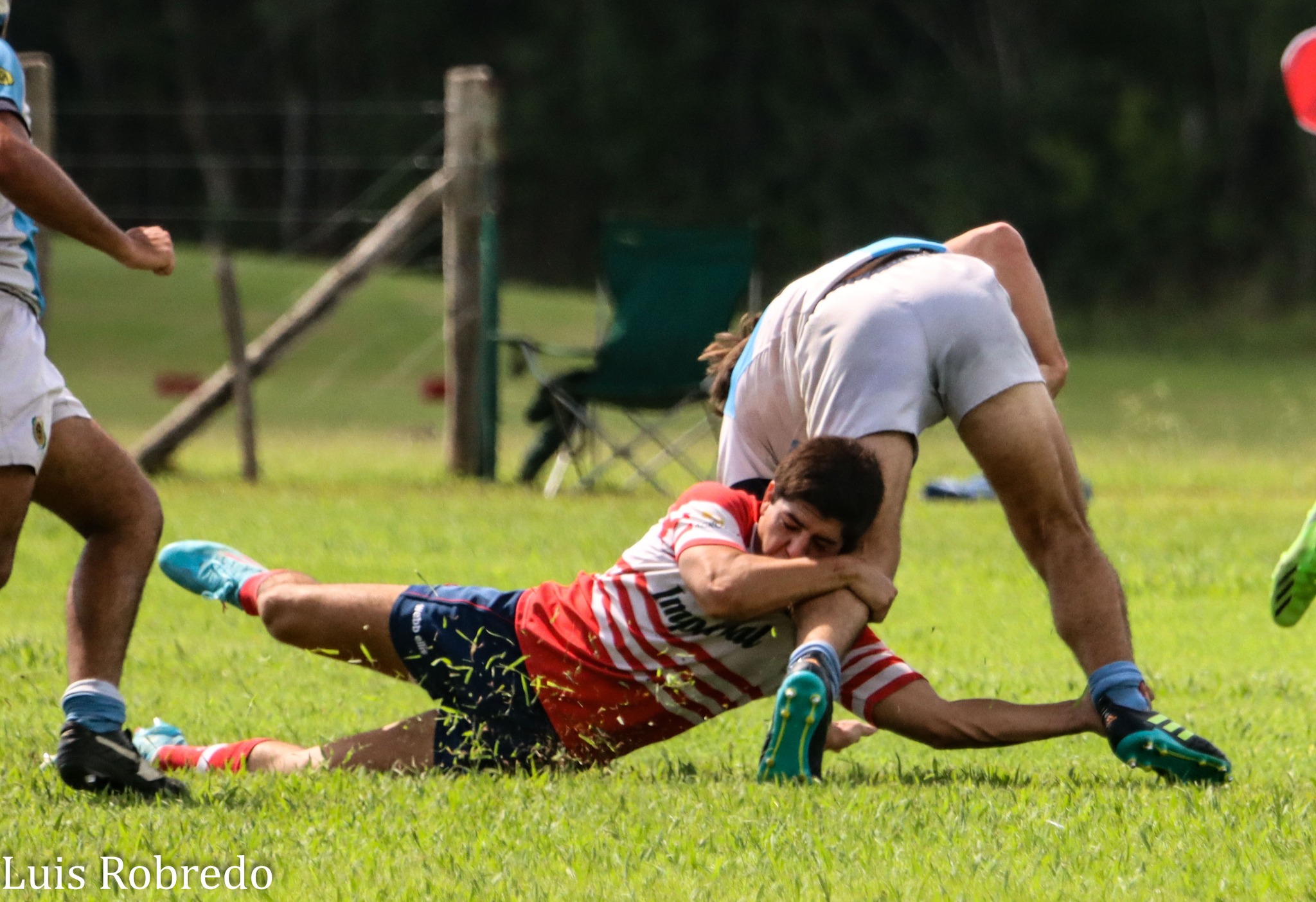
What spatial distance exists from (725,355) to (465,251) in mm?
5899

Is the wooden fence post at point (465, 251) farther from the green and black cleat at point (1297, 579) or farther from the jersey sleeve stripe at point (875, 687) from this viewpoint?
the jersey sleeve stripe at point (875, 687)

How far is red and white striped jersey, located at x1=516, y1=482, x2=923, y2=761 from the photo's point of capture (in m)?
4.07

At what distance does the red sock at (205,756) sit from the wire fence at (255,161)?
1170 inches

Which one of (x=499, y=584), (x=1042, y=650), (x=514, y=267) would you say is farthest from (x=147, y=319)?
(x=1042, y=650)

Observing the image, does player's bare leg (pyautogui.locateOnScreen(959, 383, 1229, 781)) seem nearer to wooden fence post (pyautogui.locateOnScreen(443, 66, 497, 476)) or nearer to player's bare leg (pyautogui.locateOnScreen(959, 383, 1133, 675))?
player's bare leg (pyautogui.locateOnScreen(959, 383, 1133, 675))

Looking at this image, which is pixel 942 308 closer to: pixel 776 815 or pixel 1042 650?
pixel 776 815

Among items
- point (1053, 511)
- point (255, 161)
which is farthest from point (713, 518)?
point (255, 161)

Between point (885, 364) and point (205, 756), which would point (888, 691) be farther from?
point (205, 756)

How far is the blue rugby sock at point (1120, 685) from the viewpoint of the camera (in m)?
4.12

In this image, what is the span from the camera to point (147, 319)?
23.9 meters

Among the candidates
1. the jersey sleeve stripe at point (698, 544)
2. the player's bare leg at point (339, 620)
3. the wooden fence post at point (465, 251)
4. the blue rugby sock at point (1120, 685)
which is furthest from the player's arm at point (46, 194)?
the wooden fence post at point (465, 251)

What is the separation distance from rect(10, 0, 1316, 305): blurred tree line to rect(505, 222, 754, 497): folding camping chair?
21.7 meters

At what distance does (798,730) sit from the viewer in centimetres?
386

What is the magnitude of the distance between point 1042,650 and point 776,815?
271 centimetres
